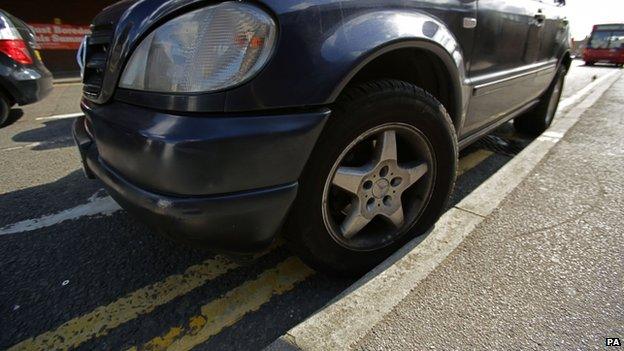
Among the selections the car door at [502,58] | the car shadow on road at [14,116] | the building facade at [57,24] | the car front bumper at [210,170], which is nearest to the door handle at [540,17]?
the car door at [502,58]

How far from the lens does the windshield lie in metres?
22.5

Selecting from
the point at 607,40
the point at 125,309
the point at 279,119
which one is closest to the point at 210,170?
the point at 279,119

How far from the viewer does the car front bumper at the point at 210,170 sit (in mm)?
1239

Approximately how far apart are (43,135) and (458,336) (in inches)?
197

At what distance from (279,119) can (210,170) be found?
305mm

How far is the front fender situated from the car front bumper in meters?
0.22

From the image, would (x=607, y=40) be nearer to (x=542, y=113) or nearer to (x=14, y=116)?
(x=542, y=113)

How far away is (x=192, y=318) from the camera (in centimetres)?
167

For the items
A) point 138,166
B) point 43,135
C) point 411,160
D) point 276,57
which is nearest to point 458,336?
point 411,160

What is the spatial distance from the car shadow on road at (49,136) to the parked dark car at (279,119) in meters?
2.71

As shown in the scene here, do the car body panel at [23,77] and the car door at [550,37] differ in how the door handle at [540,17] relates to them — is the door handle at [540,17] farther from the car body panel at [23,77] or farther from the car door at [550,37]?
the car body panel at [23,77]

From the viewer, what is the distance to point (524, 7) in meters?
2.65

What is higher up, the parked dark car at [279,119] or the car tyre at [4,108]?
the parked dark car at [279,119]

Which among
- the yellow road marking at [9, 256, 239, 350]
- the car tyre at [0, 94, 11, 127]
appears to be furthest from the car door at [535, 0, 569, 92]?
the car tyre at [0, 94, 11, 127]
